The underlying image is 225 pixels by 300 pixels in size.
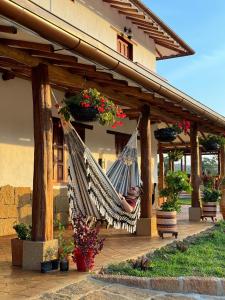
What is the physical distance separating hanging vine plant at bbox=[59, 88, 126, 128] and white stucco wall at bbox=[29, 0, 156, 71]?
2.74 m

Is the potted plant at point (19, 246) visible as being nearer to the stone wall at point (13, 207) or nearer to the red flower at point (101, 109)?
the red flower at point (101, 109)

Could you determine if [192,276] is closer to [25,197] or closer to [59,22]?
[59,22]

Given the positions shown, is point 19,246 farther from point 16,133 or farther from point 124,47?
point 124,47

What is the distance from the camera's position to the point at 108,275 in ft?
13.2

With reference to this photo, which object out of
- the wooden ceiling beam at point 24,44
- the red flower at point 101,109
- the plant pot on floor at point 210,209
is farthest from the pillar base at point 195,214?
the wooden ceiling beam at point 24,44

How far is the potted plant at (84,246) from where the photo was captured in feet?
13.8

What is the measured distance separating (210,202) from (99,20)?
170 inches

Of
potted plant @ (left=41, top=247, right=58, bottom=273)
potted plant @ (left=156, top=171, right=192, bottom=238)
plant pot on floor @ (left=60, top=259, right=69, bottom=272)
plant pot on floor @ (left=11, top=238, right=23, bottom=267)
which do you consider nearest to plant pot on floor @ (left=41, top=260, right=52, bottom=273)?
potted plant @ (left=41, top=247, right=58, bottom=273)

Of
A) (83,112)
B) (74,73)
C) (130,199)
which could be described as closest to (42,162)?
(83,112)

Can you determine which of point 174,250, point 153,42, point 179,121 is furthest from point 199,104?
point 153,42

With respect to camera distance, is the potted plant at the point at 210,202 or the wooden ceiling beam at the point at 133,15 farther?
the wooden ceiling beam at the point at 133,15

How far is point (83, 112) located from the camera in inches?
187

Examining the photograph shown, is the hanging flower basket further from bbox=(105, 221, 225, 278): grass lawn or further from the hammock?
the hammock

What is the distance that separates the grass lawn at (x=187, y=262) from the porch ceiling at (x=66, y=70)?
2153 millimetres
